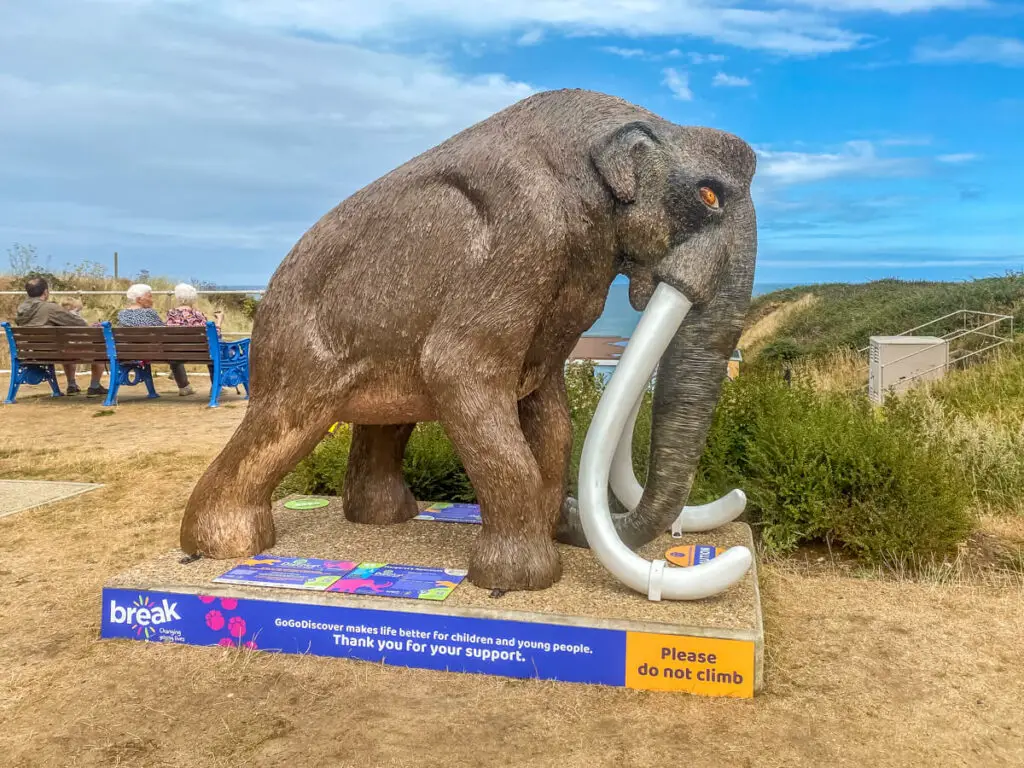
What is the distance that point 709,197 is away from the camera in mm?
2947

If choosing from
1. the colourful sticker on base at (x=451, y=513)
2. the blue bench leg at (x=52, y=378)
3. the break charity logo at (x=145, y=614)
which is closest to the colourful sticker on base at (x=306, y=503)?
the colourful sticker on base at (x=451, y=513)

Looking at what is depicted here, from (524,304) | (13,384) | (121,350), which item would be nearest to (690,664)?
(524,304)

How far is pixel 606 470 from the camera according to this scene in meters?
2.95

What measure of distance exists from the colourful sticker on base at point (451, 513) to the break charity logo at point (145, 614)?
4.31 feet

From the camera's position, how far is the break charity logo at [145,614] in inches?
123

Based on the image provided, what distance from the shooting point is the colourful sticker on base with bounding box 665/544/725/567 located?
3492 mm

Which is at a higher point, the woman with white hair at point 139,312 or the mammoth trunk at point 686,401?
the woman with white hair at point 139,312

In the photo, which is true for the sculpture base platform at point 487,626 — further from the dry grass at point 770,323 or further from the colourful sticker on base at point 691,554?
the dry grass at point 770,323

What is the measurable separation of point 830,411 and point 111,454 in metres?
5.46

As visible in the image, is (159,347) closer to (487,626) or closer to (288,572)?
(288,572)

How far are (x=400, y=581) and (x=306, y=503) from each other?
1.48m

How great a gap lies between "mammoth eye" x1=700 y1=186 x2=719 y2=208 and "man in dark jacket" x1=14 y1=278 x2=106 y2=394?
908 cm

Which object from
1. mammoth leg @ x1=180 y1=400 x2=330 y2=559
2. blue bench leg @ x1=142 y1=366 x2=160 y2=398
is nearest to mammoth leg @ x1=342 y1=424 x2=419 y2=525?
mammoth leg @ x1=180 y1=400 x2=330 y2=559

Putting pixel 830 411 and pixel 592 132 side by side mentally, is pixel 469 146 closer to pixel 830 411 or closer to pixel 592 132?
pixel 592 132
